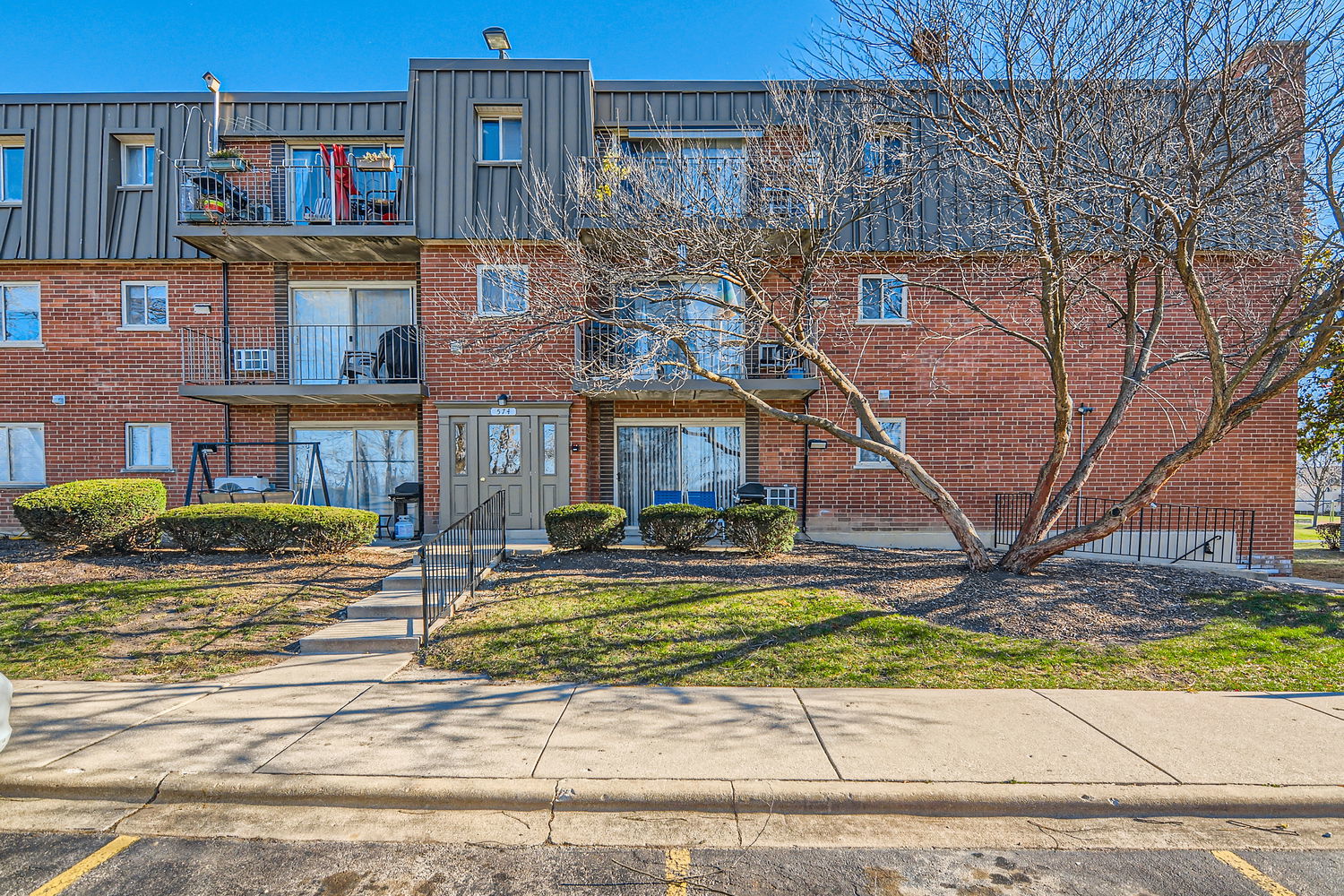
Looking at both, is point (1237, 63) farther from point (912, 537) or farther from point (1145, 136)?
point (912, 537)

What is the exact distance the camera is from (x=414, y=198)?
43.2ft

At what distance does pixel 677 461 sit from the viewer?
14469 millimetres

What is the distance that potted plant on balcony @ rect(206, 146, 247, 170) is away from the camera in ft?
42.8

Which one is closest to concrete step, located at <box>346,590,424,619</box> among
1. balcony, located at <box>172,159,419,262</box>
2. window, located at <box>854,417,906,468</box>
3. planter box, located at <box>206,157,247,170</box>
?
balcony, located at <box>172,159,419,262</box>

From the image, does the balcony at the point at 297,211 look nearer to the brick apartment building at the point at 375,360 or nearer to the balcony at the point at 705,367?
the brick apartment building at the point at 375,360

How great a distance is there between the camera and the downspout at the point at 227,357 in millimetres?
14039

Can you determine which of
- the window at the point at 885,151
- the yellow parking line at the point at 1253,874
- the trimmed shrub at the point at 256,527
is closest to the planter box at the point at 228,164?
the trimmed shrub at the point at 256,527

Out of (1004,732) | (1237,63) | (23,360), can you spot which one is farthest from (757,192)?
(23,360)

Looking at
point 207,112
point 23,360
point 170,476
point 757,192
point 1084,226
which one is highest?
point 207,112

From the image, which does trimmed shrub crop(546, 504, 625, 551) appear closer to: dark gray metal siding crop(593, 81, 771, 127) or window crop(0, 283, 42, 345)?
dark gray metal siding crop(593, 81, 771, 127)

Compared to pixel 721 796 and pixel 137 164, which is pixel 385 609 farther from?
pixel 137 164

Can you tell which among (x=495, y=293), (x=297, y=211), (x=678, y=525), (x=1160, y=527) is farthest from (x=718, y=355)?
(x=1160, y=527)

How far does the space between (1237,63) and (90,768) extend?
1193 cm

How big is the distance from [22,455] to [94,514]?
279 inches
